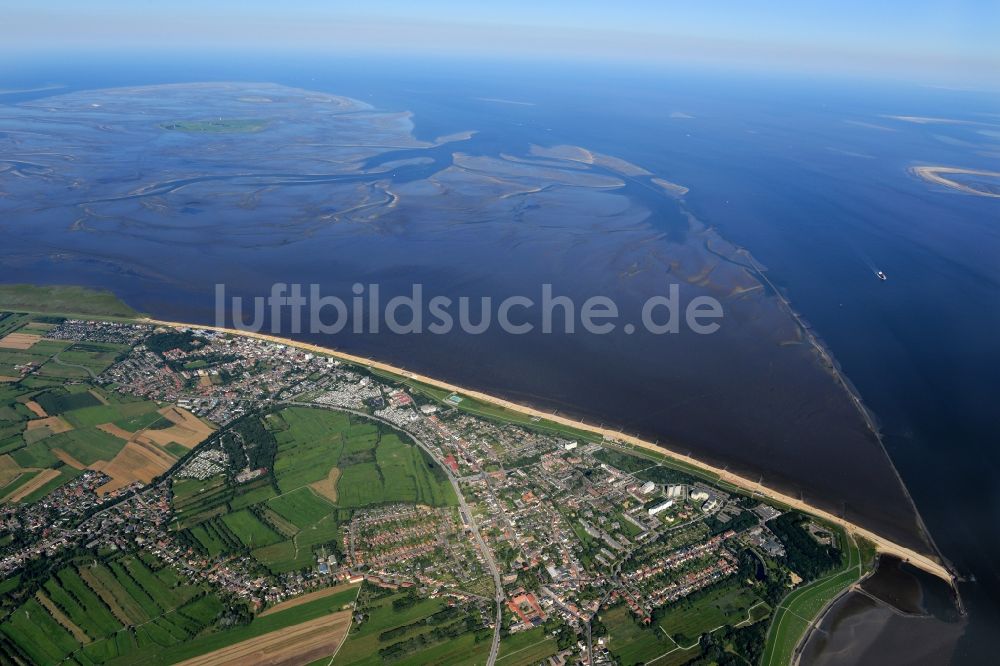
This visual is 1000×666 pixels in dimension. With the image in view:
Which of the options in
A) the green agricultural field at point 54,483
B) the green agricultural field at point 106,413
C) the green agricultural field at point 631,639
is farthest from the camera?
the green agricultural field at point 106,413

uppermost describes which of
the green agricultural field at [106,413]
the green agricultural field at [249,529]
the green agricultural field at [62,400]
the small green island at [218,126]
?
the small green island at [218,126]

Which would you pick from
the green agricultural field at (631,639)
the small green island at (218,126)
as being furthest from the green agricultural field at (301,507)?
the small green island at (218,126)

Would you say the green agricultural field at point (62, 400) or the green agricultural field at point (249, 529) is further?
the green agricultural field at point (62, 400)

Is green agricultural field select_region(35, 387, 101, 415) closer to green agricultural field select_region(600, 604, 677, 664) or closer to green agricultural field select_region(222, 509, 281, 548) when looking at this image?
green agricultural field select_region(222, 509, 281, 548)

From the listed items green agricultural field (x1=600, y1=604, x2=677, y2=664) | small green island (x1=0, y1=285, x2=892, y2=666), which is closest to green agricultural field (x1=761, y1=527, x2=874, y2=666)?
small green island (x1=0, y1=285, x2=892, y2=666)

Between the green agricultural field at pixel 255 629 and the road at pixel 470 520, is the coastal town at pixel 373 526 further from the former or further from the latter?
A: the green agricultural field at pixel 255 629

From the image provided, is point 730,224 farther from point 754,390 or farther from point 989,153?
point 989,153

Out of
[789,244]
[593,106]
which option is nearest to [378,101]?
[593,106]
